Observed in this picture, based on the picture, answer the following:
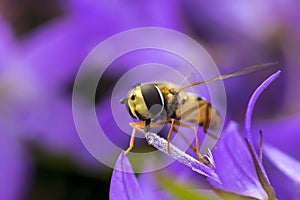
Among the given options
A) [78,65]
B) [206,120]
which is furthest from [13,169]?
[206,120]

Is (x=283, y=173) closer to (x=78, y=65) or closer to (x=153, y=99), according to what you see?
(x=153, y=99)

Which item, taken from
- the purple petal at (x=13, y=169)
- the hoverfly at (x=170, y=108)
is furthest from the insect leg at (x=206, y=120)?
the purple petal at (x=13, y=169)

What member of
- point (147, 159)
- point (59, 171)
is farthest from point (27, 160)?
point (147, 159)

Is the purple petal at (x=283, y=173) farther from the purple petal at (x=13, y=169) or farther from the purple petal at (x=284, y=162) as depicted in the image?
the purple petal at (x=13, y=169)

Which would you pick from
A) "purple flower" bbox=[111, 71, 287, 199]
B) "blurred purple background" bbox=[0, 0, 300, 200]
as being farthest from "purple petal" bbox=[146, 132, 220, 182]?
"blurred purple background" bbox=[0, 0, 300, 200]

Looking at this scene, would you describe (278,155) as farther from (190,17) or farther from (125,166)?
(190,17)

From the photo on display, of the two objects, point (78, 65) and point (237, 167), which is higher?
point (78, 65)
